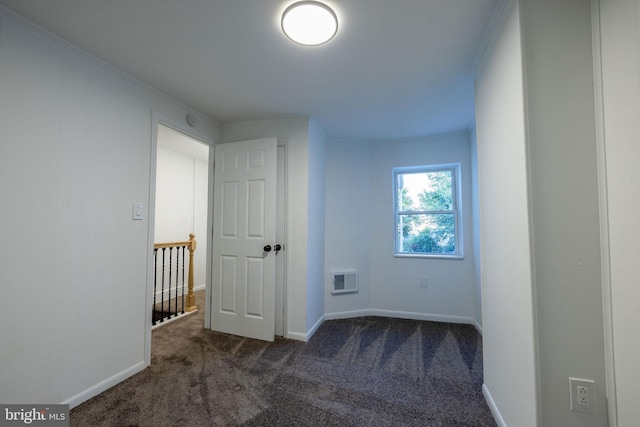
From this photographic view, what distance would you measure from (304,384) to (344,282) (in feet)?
5.19

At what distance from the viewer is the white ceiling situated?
142 cm

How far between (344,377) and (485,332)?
3.63 feet

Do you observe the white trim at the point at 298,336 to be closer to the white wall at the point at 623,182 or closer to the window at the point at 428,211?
the window at the point at 428,211

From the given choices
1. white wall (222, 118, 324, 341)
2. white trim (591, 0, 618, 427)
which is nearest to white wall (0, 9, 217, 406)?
white wall (222, 118, 324, 341)

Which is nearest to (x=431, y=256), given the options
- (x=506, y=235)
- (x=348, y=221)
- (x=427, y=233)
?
(x=427, y=233)

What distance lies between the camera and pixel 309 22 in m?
1.47

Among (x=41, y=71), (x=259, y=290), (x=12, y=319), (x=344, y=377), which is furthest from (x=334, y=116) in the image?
(x=12, y=319)

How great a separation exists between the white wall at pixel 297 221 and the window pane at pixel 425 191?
1472 millimetres

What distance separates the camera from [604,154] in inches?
41.5

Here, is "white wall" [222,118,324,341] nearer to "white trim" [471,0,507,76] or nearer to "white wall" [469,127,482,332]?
"white trim" [471,0,507,76]

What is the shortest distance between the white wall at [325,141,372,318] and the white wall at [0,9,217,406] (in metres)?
2.04

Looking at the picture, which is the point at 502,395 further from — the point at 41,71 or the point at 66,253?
the point at 41,71

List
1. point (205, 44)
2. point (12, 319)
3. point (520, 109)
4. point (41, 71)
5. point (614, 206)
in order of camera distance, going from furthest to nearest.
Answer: point (205, 44) < point (41, 71) < point (12, 319) < point (520, 109) < point (614, 206)

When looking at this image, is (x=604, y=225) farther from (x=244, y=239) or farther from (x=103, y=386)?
(x=103, y=386)
